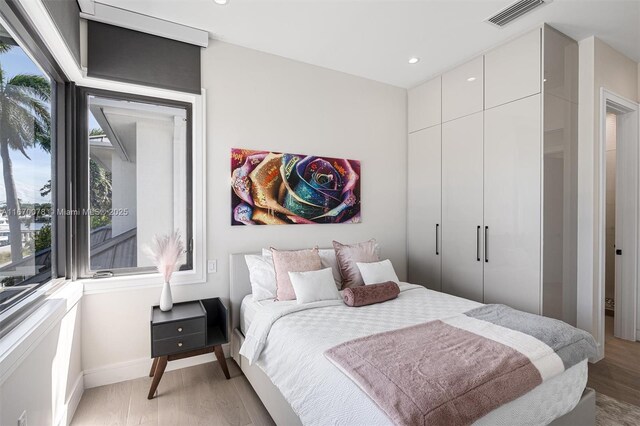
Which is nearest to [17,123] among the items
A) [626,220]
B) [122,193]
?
[122,193]

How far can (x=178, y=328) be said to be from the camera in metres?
2.29

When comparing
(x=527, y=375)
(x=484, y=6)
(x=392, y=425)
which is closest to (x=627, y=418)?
(x=527, y=375)

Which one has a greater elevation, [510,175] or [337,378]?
[510,175]

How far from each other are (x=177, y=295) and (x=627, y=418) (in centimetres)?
330

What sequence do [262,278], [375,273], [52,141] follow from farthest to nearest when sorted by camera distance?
[375,273] → [262,278] → [52,141]

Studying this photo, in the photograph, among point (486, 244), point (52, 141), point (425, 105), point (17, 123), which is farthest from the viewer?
point (425, 105)

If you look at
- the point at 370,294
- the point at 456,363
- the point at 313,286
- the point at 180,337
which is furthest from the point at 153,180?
the point at 456,363

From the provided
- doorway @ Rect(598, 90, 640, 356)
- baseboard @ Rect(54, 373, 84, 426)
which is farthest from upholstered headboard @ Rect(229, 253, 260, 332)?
doorway @ Rect(598, 90, 640, 356)

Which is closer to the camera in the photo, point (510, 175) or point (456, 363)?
point (456, 363)

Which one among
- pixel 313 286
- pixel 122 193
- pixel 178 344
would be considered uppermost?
pixel 122 193

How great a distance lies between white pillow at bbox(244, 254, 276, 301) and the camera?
2.63 metres

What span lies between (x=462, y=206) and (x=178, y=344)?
9.33 feet

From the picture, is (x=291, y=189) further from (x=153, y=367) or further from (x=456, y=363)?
(x=456, y=363)

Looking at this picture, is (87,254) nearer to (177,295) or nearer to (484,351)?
(177,295)
